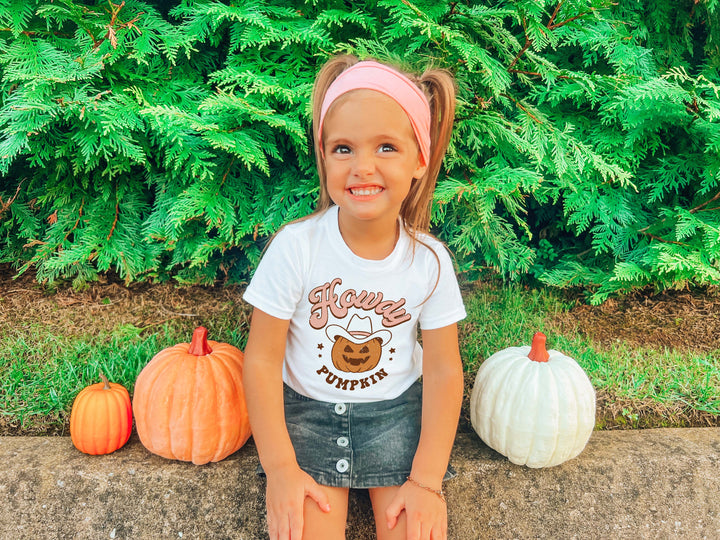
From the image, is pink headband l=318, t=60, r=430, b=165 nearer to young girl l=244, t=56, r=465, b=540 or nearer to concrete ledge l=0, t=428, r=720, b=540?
young girl l=244, t=56, r=465, b=540

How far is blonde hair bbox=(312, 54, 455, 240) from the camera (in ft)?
6.20

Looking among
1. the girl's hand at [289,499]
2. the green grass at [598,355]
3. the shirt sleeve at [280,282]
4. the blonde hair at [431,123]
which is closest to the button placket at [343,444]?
the girl's hand at [289,499]

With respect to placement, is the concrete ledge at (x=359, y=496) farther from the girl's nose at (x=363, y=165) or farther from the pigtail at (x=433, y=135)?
the girl's nose at (x=363, y=165)

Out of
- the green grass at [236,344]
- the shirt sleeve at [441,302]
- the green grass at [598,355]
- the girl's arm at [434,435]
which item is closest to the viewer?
the girl's arm at [434,435]

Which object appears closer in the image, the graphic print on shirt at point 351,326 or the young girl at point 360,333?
the young girl at point 360,333

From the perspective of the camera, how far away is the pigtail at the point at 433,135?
1.92m

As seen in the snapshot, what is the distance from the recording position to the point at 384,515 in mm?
1858

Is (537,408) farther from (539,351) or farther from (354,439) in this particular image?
(354,439)

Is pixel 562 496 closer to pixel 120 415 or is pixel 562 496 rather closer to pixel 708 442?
pixel 708 442

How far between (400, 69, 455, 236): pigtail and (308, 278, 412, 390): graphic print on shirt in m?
0.31

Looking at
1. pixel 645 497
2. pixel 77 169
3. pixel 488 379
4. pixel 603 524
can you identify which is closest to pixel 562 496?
pixel 603 524

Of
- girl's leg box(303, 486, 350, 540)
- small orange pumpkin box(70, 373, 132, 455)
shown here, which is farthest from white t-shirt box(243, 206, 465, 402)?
small orange pumpkin box(70, 373, 132, 455)

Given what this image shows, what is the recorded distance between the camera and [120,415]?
2.11 meters

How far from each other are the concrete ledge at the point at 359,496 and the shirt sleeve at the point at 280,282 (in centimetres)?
69
